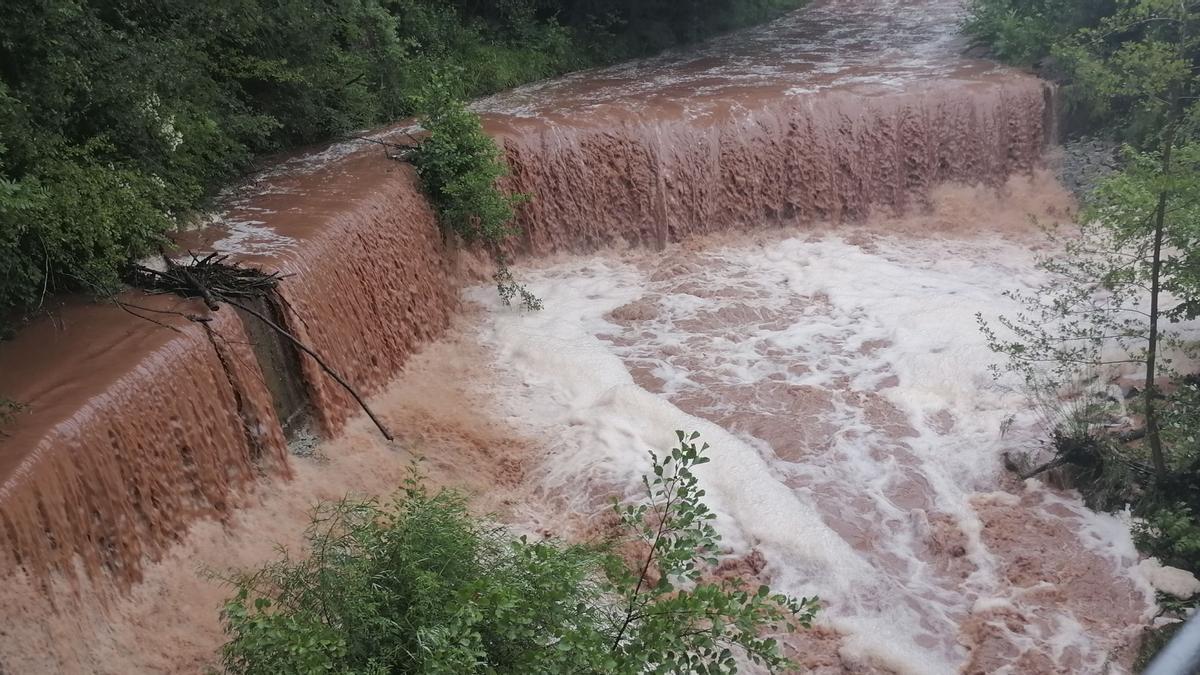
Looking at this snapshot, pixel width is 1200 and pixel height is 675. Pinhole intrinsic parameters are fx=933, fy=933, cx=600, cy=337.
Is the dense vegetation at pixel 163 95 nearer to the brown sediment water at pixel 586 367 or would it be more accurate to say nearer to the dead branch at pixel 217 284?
the dead branch at pixel 217 284

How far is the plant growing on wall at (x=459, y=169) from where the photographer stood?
8930mm

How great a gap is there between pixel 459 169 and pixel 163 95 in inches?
106

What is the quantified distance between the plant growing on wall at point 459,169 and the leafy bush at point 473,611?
17.8 feet

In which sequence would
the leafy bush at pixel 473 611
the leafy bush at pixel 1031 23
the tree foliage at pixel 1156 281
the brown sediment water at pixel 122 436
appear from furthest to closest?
the leafy bush at pixel 1031 23 → the tree foliage at pixel 1156 281 → the brown sediment water at pixel 122 436 → the leafy bush at pixel 473 611

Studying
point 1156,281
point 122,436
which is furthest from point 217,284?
point 1156,281

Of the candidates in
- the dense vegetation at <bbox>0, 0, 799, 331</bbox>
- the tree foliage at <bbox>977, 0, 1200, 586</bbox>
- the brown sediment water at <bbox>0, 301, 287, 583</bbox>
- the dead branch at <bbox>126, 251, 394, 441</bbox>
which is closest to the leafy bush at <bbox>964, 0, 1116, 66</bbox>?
the tree foliage at <bbox>977, 0, 1200, 586</bbox>

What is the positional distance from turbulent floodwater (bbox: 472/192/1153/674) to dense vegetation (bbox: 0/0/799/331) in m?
2.95

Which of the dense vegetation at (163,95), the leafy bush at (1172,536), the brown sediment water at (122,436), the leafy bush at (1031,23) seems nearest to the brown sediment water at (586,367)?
the brown sediment water at (122,436)

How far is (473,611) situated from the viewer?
3.11 meters

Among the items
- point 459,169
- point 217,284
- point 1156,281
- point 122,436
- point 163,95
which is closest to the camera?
point 122,436

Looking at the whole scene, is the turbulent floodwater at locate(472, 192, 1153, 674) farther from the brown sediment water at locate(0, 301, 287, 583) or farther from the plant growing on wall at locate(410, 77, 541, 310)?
the brown sediment water at locate(0, 301, 287, 583)

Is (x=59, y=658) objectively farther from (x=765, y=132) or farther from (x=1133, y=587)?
(x=765, y=132)

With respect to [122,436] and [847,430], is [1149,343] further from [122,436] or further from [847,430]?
[122,436]

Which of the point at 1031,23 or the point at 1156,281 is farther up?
the point at 1031,23
